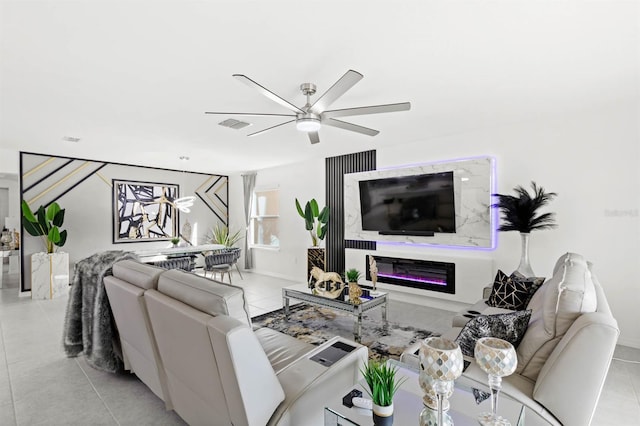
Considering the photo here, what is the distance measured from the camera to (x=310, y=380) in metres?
1.59

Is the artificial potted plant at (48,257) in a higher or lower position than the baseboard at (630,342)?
higher

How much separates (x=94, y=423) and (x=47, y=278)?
4.32 metres

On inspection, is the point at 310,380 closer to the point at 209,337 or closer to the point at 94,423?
the point at 209,337

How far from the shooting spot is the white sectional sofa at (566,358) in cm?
134

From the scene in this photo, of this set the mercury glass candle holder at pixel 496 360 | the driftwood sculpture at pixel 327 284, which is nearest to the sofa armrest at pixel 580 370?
the mercury glass candle holder at pixel 496 360

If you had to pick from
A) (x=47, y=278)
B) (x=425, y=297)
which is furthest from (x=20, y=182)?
(x=425, y=297)

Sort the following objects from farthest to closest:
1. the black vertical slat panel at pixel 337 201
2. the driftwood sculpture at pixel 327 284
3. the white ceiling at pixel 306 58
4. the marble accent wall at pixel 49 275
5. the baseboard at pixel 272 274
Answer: the baseboard at pixel 272 274, the black vertical slat panel at pixel 337 201, the marble accent wall at pixel 49 275, the driftwood sculpture at pixel 327 284, the white ceiling at pixel 306 58

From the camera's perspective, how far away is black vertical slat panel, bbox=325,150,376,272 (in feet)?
18.5

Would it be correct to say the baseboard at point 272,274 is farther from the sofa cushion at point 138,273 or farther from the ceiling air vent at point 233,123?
the sofa cushion at point 138,273

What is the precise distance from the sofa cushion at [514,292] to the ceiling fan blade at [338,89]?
2.37m

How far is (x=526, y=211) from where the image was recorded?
3.45m

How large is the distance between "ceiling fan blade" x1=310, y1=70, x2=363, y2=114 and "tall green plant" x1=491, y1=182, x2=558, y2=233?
2.55 metres

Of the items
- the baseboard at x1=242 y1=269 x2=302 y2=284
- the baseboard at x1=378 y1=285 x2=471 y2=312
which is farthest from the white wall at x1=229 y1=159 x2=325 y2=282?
the baseboard at x1=378 y1=285 x2=471 y2=312

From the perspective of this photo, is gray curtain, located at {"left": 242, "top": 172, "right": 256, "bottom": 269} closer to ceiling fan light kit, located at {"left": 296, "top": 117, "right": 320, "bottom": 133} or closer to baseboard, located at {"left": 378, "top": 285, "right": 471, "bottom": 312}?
baseboard, located at {"left": 378, "top": 285, "right": 471, "bottom": 312}
